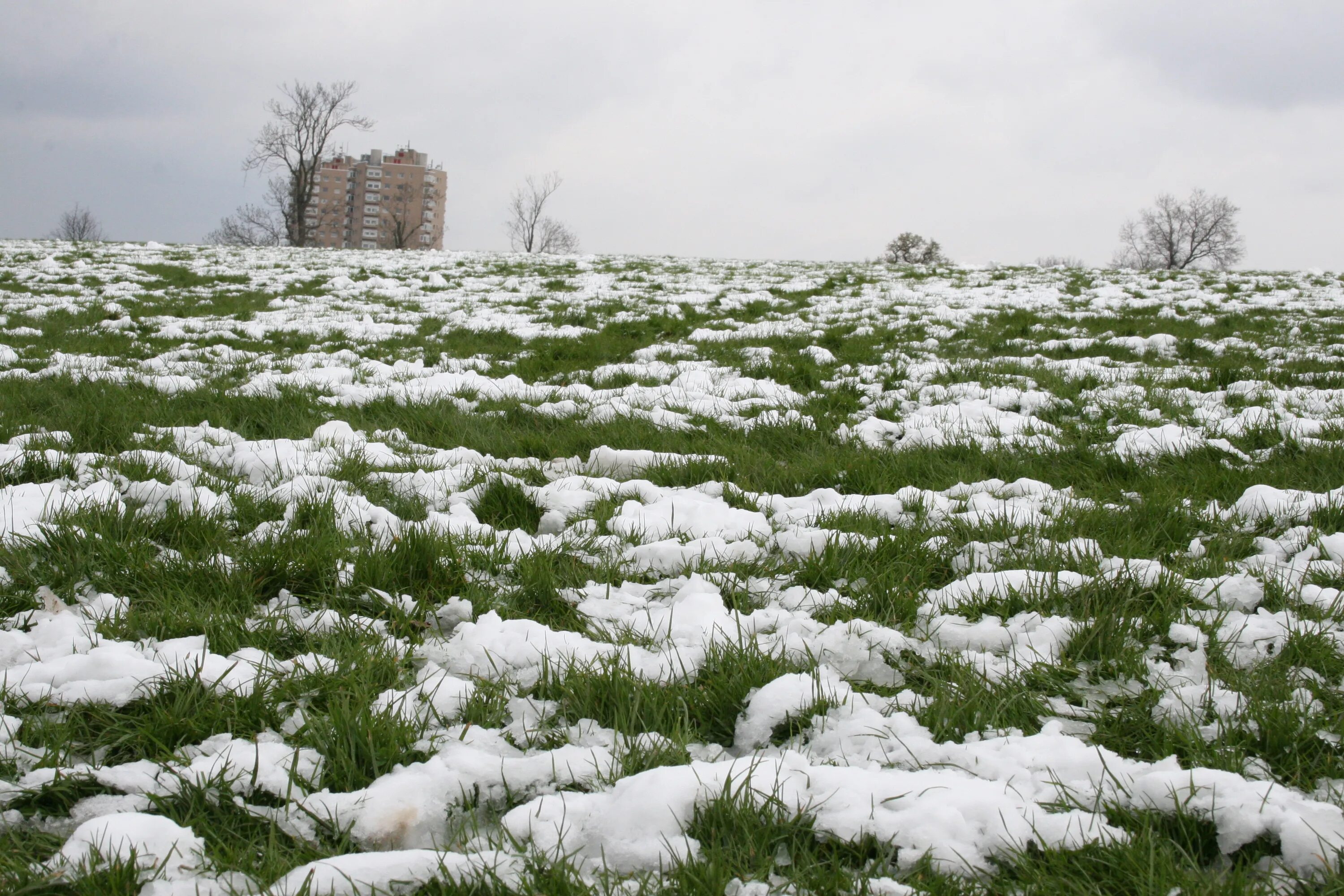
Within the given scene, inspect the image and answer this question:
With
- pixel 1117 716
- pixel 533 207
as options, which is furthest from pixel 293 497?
pixel 533 207

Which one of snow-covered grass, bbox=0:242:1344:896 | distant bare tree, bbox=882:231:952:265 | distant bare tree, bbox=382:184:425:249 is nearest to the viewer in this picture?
snow-covered grass, bbox=0:242:1344:896

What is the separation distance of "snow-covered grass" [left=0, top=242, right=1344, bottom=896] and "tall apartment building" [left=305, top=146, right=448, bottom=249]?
105 meters

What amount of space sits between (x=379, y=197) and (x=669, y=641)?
141277 millimetres

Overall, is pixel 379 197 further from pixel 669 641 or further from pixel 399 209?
pixel 669 641

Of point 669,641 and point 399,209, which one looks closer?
point 669,641

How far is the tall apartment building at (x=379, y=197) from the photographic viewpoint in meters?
107

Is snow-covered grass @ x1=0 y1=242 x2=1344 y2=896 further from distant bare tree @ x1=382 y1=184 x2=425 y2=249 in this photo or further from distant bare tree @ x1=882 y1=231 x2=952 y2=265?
distant bare tree @ x1=382 y1=184 x2=425 y2=249

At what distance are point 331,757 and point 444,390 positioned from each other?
4033mm

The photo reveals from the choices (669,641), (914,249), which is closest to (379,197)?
(914,249)

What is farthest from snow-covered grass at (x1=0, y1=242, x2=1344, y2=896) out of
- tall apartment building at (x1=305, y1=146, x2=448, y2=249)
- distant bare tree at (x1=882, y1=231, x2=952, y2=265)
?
tall apartment building at (x1=305, y1=146, x2=448, y2=249)

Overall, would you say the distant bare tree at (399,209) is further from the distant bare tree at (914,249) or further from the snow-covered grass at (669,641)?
the snow-covered grass at (669,641)

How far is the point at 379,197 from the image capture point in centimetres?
12656

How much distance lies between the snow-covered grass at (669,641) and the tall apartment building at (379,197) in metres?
105

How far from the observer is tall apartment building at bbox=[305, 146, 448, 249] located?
4215 inches
